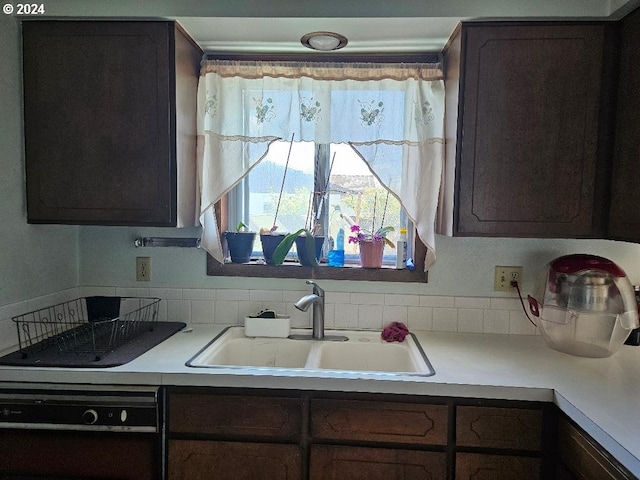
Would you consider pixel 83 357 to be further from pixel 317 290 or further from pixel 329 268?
pixel 329 268

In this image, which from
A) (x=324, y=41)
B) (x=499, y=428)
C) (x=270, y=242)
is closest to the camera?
(x=499, y=428)

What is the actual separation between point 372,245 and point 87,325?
4.29ft

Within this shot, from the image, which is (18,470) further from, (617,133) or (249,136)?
(617,133)

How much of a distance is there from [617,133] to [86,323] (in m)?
2.26

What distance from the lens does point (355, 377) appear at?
1346 mm

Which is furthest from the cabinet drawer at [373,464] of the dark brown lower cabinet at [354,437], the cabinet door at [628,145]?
the cabinet door at [628,145]

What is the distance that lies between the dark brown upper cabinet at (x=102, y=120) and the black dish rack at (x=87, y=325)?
0.39m

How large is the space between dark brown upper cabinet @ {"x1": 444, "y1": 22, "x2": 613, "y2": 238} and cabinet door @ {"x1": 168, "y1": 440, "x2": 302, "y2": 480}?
1.08 metres

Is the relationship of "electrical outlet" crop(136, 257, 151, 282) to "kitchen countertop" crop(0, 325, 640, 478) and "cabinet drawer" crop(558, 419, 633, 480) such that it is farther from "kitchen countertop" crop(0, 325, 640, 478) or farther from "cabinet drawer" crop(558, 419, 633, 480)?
"cabinet drawer" crop(558, 419, 633, 480)

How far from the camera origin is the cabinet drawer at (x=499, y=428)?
1299 millimetres

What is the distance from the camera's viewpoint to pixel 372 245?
6.19 feet

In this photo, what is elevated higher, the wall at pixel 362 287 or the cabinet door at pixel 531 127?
the cabinet door at pixel 531 127

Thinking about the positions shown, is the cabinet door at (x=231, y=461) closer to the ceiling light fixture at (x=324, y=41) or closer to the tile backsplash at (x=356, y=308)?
the tile backsplash at (x=356, y=308)

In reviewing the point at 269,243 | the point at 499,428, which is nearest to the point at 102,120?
the point at 269,243
